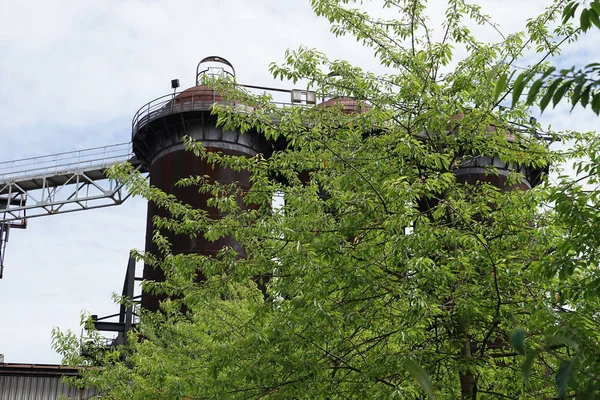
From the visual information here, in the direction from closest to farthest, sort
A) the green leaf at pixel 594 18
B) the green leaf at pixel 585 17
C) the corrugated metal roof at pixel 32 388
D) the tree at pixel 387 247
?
the green leaf at pixel 594 18
the green leaf at pixel 585 17
the tree at pixel 387 247
the corrugated metal roof at pixel 32 388

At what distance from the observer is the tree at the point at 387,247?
7.97 m

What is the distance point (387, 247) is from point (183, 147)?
73.6 ft

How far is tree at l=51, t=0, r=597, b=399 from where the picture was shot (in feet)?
26.2

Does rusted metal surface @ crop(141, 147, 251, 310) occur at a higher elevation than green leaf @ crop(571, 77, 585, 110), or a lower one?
higher

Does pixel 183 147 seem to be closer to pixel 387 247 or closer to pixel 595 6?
pixel 387 247

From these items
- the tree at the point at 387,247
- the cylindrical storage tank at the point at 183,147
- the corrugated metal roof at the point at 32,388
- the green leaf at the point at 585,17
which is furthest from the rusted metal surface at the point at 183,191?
the green leaf at the point at 585,17

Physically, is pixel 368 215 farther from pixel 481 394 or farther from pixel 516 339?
pixel 516 339

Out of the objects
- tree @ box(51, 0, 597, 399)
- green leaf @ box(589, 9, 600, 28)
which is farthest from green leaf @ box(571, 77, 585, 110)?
tree @ box(51, 0, 597, 399)

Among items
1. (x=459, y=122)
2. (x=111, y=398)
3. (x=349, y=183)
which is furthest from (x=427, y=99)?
(x=111, y=398)

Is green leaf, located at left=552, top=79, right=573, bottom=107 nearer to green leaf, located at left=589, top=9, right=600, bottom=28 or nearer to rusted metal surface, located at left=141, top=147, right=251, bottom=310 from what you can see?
green leaf, located at left=589, top=9, right=600, bottom=28

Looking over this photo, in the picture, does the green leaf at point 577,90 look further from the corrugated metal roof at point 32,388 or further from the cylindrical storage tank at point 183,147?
the corrugated metal roof at point 32,388

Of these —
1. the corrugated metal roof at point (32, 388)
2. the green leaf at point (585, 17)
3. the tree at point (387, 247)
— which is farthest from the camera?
the corrugated metal roof at point (32, 388)

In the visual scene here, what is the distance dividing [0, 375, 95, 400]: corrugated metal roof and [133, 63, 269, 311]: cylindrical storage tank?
7523mm

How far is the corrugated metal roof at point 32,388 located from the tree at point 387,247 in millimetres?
24226
